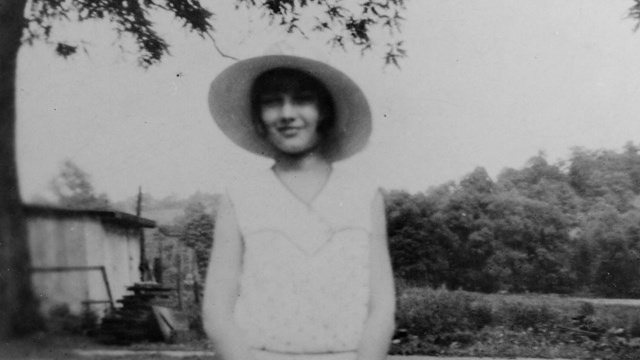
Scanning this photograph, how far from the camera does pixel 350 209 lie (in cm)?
228

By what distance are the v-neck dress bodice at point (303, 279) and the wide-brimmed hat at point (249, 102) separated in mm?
240

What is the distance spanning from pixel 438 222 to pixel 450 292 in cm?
26

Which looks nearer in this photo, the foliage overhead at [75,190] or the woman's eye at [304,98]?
the woman's eye at [304,98]

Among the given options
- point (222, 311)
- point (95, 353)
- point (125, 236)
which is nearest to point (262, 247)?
point (222, 311)

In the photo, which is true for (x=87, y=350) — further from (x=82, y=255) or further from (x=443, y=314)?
(x=443, y=314)

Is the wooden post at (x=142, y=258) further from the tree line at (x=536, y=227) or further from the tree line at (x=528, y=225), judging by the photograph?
the tree line at (x=536, y=227)

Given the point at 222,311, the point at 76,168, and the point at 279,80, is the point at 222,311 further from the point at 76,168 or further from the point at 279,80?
the point at 76,168

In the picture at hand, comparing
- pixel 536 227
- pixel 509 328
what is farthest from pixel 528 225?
pixel 509 328

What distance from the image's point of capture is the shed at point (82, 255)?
8.87 feet

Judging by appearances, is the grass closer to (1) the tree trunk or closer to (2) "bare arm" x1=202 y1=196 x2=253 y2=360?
(2) "bare arm" x1=202 y1=196 x2=253 y2=360

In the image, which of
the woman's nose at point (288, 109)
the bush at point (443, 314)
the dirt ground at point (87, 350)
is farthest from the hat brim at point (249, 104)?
the dirt ground at point (87, 350)

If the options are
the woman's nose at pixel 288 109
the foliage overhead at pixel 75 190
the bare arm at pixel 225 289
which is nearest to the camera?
the bare arm at pixel 225 289

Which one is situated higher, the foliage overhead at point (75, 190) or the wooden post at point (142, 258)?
the foliage overhead at point (75, 190)

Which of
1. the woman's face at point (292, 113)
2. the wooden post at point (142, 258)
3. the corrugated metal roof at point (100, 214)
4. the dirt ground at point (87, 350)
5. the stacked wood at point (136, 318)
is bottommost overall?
the dirt ground at point (87, 350)
